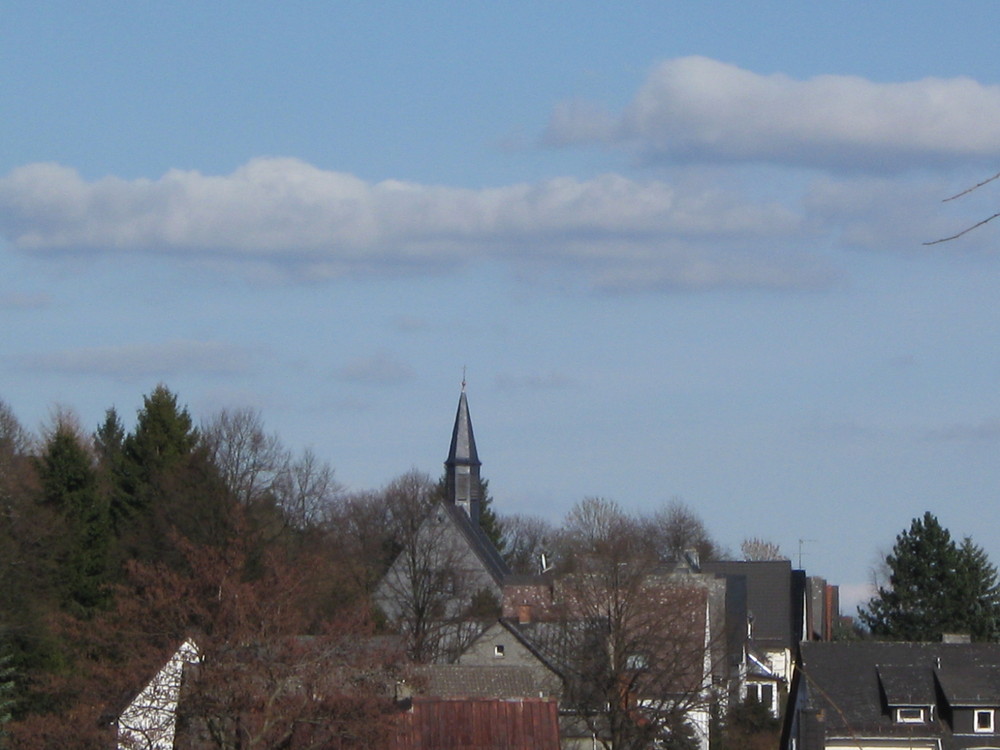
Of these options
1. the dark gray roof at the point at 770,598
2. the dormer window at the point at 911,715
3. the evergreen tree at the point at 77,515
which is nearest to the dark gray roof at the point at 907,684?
the dormer window at the point at 911,715

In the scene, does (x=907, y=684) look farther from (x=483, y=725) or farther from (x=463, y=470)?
(x=463, y=470)

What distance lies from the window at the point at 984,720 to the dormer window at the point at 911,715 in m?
1.48

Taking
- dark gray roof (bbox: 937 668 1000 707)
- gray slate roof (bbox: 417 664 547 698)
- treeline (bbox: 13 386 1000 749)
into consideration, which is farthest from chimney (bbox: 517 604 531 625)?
dark gray roof (bbox: 937 668 1000 707)

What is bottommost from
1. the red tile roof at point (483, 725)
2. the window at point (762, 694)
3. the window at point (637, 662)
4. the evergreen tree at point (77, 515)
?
the red tile roof at point (483, 725)

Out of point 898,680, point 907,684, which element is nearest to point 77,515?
point 898,680

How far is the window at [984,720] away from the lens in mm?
46281

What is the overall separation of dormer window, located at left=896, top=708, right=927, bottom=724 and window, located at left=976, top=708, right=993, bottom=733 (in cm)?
148

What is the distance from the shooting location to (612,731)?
4397 cm

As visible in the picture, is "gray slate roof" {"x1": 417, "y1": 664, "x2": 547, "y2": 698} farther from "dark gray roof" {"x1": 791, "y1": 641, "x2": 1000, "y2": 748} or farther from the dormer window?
the dormer window

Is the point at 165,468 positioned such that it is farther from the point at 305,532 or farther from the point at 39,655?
the point at 39,655

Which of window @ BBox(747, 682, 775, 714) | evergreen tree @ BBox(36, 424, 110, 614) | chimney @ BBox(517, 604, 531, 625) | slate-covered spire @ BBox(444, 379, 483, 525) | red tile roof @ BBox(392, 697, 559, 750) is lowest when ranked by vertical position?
red tile roof @ BBox(392, 697, 559, 750)

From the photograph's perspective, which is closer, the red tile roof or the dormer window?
the red tile roof

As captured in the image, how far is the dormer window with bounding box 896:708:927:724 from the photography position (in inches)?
1845

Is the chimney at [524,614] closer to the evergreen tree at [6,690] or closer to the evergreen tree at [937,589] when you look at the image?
the evergreen tree at [937,589]
